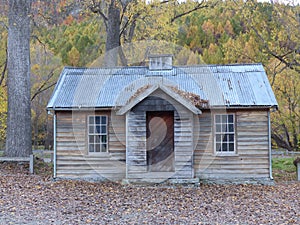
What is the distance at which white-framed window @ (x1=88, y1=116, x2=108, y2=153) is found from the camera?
48.4 feet

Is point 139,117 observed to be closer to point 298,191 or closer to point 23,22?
point 298,191

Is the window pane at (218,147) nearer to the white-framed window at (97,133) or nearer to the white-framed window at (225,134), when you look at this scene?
the white-framed window at (225,134)

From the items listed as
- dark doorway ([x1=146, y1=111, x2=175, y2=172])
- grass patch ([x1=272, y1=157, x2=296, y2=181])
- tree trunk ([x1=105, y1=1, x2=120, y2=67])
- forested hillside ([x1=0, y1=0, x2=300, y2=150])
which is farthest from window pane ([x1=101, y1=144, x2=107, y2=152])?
tree trunk ([x1=105, y1=1, x2=120, y2=67])

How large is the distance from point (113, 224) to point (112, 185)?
4993 mm

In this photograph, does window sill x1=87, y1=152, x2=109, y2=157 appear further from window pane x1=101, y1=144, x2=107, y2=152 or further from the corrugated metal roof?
the corrugated metal roof

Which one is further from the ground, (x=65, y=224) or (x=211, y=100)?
(x=211, y=100)

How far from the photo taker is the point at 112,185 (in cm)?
1379

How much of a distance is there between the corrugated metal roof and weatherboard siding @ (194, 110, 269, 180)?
753mm

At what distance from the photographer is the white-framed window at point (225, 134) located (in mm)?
14500

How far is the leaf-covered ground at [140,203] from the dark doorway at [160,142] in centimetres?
129

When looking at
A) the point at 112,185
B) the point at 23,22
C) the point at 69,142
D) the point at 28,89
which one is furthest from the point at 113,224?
the point at 23,22

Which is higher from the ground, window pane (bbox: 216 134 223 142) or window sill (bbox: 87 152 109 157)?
window pane (bbox: 216 134 223 142)

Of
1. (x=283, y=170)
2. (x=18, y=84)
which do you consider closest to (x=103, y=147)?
(x=18, y=84)

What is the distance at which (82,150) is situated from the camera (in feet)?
48.0
